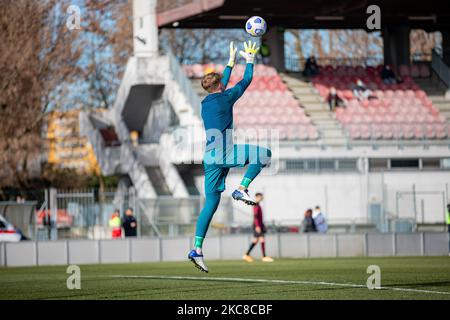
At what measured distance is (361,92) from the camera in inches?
1845

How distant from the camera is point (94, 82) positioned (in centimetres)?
6456

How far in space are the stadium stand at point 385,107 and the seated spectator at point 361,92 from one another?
0.20 metres

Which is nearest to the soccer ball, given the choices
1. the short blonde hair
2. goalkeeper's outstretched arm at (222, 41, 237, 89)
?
goalkeeper's outstretched arm at (222, 41, 237, 89)

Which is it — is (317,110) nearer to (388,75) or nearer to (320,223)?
(388,75)

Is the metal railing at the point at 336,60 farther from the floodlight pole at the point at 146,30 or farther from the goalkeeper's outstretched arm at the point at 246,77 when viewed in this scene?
the goalkeeper's outstretched arm at the point at 246,77

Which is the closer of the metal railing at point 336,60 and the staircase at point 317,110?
the staircase at point 317,110

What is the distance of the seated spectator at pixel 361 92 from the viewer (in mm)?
46531

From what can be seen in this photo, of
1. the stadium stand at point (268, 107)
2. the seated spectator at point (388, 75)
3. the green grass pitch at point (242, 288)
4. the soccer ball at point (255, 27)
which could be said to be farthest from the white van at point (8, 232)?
the soccer ball at point (255, 27)

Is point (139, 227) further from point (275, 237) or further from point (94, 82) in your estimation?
point (94, 82)

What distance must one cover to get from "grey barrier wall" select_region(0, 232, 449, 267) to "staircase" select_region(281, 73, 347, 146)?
958 cm

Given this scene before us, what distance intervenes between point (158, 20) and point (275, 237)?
674 inches

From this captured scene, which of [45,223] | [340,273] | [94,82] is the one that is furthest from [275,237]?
[94,82]
